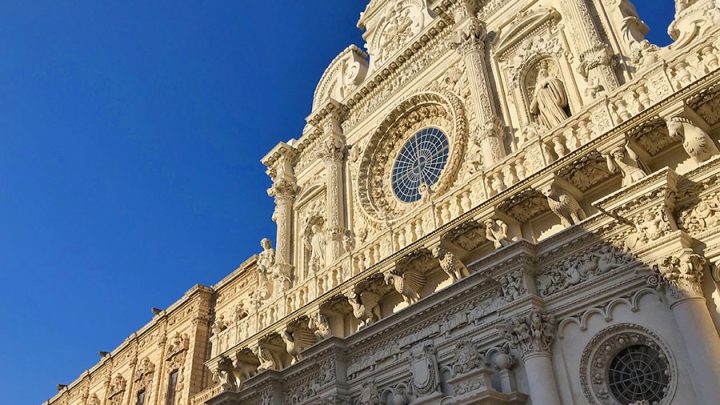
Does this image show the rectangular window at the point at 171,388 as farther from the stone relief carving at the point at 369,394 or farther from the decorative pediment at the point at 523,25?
the decorative pediment at the point at 523,25

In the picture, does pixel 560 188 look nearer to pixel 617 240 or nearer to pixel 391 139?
pixel 617 240

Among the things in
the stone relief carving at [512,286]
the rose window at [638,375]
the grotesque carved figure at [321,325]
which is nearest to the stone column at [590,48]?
the stone relief carving at [512,286]

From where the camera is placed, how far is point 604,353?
25.8ft

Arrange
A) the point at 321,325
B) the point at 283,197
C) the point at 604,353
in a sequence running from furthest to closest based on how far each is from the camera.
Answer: the point at 283,197
the point at 321,325
the point at 604,353

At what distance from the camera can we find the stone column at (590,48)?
384 inches

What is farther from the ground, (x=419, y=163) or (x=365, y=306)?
(x=419, y=163)

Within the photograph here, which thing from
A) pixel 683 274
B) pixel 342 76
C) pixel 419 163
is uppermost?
pixel 342 76

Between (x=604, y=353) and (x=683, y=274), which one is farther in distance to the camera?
(x=604, y=353)

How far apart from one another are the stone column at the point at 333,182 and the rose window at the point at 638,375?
7273 millimetres

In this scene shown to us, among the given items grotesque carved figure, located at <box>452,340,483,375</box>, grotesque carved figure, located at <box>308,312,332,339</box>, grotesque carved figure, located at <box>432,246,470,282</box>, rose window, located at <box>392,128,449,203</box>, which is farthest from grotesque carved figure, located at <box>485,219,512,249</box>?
grotesque carved figure, located at <box>308,312,332,339</box>

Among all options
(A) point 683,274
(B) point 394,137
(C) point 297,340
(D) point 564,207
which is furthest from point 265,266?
(A) point 683,274

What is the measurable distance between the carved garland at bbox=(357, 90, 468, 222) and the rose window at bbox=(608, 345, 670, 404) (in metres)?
5.61

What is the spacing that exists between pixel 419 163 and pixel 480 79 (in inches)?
102

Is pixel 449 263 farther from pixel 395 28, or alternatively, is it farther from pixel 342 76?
pixel 342 76
